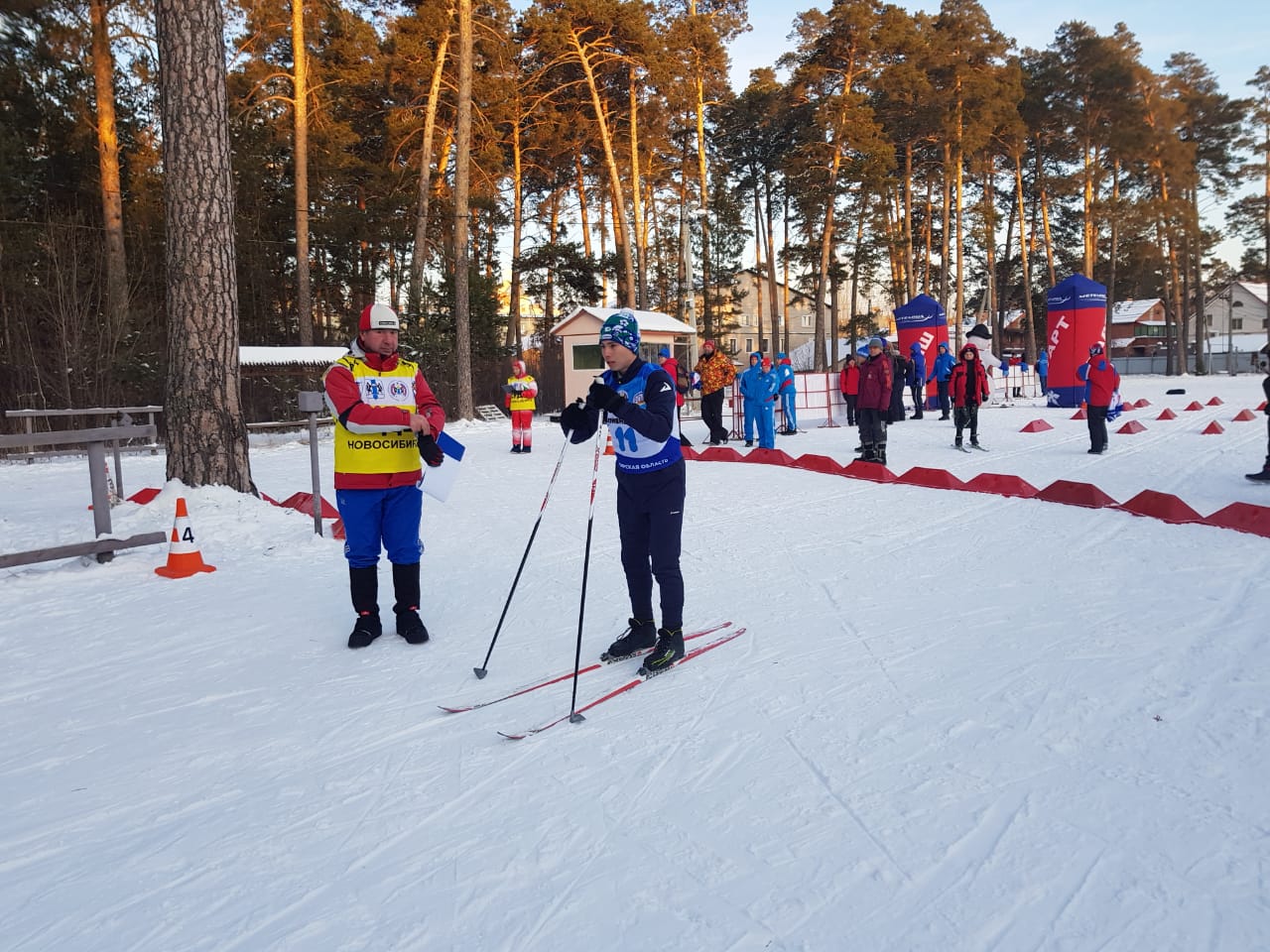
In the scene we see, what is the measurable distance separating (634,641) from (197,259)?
568 centimetres

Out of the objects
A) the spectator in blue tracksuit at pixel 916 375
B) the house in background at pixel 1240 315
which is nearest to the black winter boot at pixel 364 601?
the spectator in blue tracksuit at pixel 916 375

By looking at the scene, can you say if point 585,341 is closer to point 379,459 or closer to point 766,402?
point 766,402

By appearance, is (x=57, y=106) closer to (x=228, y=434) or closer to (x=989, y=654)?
(x=228, y=434)

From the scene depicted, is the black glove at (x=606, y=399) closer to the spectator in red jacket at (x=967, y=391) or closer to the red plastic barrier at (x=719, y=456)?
the red plastic barrier at (x=719, y=456)

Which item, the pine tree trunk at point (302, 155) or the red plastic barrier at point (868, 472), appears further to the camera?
the pine tree trunk at point (302, 155)

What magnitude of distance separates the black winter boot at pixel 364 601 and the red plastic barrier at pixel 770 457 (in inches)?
301

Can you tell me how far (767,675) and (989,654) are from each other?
1069 millimetres

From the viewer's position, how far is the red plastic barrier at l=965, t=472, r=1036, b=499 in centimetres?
820

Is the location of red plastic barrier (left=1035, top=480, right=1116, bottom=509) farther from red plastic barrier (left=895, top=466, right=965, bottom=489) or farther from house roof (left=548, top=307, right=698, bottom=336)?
house roof (left=548, top=307, right=698, bottom=336)

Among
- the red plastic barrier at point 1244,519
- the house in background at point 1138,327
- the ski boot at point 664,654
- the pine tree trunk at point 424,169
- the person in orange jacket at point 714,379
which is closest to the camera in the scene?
the ski boot at point 664,654

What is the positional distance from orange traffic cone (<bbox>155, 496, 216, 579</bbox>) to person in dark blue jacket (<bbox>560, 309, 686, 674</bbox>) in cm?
346

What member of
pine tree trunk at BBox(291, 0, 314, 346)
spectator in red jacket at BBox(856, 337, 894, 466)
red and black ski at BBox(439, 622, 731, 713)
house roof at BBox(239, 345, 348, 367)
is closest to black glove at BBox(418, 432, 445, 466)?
red and black ski at BBox(439, 622, 731, 713)

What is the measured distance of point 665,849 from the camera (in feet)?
7.84

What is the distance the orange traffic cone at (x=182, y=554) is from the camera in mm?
5766
